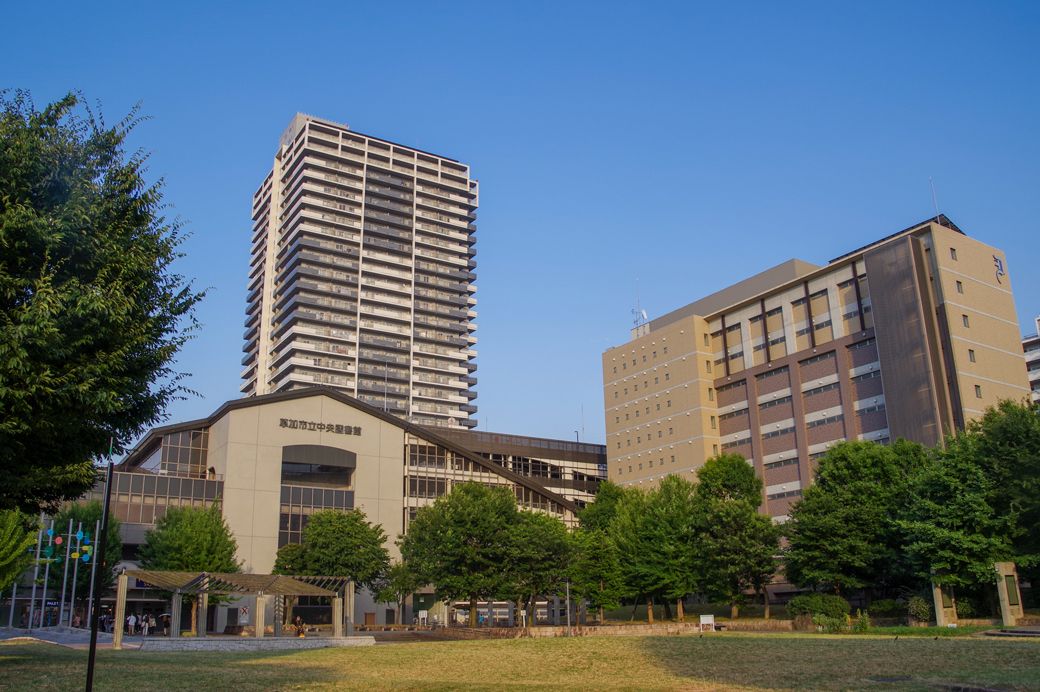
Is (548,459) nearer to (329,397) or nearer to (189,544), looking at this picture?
(329,397)

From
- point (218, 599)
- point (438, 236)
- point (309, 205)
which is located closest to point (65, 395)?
point (218, 599)

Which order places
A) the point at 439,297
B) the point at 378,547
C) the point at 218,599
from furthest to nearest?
the point at 439,297, the point at 378,547, the point at 218,599

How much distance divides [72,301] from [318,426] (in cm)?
7366

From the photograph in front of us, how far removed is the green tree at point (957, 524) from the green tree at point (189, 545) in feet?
171

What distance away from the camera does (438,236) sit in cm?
19025

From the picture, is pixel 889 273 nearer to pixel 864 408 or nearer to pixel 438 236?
pixel 864 408

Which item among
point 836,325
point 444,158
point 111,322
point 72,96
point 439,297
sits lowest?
point 111,322

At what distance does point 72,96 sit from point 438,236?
172698 millimetres

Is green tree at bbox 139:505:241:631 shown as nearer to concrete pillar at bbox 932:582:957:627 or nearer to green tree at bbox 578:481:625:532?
green tree at bbox 578:481:625:532

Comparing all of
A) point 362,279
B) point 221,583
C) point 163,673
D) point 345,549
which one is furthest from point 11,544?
point 362,279

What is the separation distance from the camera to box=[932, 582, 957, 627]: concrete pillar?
1873 inches

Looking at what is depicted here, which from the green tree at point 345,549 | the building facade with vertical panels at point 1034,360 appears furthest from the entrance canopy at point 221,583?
the building facade with vertical panels at point 1034,360

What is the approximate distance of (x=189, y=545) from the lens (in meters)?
68.0

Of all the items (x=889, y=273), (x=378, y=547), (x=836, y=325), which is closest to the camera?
(x=378, y=547)
